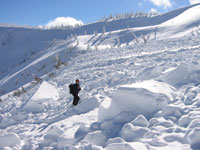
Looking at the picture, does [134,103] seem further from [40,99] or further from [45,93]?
[45,93]

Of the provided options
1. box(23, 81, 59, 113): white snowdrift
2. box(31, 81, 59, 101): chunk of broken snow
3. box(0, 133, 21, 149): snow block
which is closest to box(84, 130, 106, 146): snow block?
box(0, 133, 21, 149): snow block

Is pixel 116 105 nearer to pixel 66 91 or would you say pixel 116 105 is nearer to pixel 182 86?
pixel 182 86

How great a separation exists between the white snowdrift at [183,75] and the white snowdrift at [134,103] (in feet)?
3.94

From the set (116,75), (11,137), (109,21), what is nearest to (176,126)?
(11,137)

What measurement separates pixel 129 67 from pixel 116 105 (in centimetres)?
588

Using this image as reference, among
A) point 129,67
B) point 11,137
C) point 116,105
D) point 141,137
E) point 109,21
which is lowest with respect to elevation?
point 11,137

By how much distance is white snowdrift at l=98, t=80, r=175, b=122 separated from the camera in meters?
5.41

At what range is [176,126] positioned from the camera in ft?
14.5

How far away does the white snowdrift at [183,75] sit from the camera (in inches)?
268

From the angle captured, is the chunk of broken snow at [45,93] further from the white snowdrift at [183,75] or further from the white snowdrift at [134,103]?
the white snowdrift at [183,75]

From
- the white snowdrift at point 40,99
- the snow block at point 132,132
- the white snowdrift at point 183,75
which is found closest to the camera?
the snow block at point 132,132

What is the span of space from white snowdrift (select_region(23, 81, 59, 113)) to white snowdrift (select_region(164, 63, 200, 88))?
17.1ft

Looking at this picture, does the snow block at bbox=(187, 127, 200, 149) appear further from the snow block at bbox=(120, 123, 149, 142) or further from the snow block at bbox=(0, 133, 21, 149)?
the snow block at bbox=(0, 133, 21, 149)

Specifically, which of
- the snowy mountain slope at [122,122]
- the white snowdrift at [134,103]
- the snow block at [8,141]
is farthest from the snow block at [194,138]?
the snow block at [8,141]
